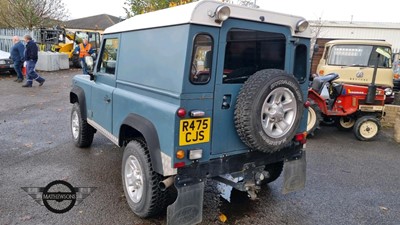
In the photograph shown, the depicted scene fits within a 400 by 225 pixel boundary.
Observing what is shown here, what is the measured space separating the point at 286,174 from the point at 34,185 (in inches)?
123

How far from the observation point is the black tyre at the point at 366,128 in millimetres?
6688

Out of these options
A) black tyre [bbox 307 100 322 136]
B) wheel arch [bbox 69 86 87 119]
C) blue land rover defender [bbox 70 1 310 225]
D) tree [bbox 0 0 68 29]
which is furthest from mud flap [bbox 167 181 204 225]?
tree [bbox 0 0 68 29]

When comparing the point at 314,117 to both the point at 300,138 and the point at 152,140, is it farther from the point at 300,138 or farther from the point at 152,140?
the point at 152,140

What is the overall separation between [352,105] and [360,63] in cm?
211

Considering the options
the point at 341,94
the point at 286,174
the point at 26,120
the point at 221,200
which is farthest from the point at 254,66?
the point at 26,120

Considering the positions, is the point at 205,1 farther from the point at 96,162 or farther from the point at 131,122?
the point at 96,162

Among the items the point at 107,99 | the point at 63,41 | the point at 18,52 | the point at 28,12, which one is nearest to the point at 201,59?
the point at 107,99

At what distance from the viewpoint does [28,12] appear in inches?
858

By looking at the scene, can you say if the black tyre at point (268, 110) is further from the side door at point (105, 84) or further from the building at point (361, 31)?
the building at point (361, 31)

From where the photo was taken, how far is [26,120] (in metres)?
7.18

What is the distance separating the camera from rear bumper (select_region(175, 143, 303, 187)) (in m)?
2.86

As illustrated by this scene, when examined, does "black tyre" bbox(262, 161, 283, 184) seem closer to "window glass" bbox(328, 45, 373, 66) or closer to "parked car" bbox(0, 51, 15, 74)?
"window glass" bbox(328, 45, 373, 66)

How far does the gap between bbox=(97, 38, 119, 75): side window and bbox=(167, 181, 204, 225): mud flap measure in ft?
6.37

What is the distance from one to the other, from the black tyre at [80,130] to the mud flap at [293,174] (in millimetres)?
3297
